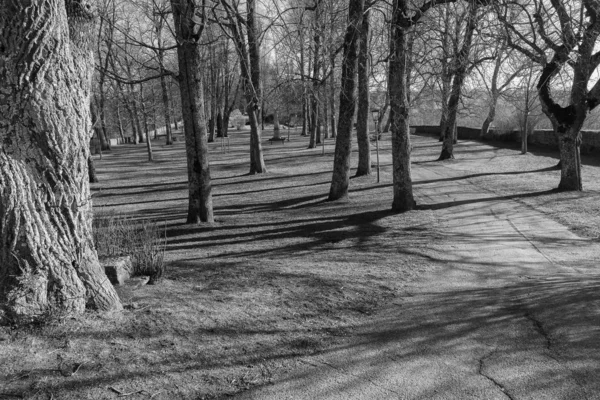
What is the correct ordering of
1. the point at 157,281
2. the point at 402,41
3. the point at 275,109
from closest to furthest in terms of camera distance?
the point at 157,281 < the point at 402,41 < the point at 275,109

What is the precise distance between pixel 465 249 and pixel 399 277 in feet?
7.32

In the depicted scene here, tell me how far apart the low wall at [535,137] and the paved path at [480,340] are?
19.7 metres

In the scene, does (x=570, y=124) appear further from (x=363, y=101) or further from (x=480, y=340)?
(x=480, y=340)

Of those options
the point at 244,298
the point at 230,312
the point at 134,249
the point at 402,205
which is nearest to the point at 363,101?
the point at 402,205

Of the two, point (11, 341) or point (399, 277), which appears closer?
point (11, 341)

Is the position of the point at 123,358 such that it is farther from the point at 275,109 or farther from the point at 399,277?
the point at 275,109

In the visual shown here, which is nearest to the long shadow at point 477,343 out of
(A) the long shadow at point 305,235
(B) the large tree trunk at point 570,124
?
(A) the long shadow at point 305,235

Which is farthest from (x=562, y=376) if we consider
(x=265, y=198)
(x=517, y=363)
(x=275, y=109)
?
(x=275, y=109)

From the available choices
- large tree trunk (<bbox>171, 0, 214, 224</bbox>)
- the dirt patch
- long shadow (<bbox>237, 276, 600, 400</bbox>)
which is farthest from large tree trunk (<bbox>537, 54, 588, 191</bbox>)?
large tree trunk (<bbox>171, 0, 214, 224</bbox>)

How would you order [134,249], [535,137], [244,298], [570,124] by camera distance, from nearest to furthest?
[244,298], [134,249], [570,124], [535,137]

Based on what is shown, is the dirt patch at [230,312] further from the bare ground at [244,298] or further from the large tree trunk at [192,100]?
the large tree trunk at [192,100]

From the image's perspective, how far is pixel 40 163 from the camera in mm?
3684

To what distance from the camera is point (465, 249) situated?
8.27 m

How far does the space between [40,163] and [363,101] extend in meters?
14.5
